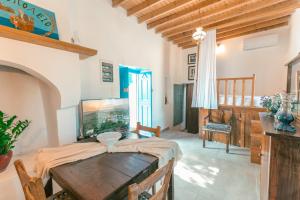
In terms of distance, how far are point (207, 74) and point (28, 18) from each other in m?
3.55

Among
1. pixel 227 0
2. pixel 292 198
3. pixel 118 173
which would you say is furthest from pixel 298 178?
pixel 227 0

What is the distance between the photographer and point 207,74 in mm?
3752

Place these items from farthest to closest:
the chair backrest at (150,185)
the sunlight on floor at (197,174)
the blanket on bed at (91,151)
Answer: the sunlight on floor at (197,174)
the blanket on bed at (91,151)
the chair backrest at (150,185)

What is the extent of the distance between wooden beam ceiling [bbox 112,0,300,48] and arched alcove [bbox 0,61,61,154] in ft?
6.74

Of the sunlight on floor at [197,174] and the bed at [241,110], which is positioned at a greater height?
the bed at [241,110]

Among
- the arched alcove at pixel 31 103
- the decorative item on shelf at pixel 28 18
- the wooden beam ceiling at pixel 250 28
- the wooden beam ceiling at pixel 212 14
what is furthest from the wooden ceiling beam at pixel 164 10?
the arched alcove at pixel 31 103

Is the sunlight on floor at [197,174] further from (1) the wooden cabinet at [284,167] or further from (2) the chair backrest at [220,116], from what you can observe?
(2) the chair backrest at [220,116]

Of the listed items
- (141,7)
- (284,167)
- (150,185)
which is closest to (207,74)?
(141,7)

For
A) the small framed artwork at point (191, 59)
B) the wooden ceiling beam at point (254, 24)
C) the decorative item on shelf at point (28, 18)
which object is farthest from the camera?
the small framed artwork at point (191, 59)

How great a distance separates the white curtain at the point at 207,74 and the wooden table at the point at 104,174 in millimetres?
2846

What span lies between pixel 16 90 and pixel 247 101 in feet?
14.3

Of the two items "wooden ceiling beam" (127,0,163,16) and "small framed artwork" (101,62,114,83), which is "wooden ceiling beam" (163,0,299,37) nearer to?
"wooden ceiling beam" (127,0,163,16)

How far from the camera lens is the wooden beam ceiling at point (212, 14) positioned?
2.78 metres

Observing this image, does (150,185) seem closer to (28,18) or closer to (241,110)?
(28,18)
